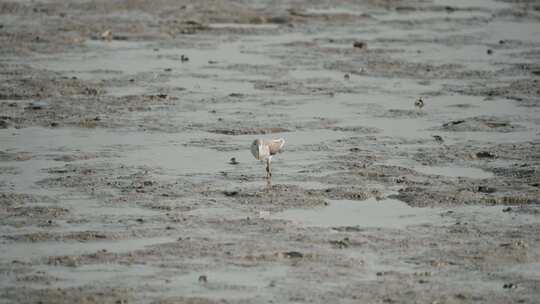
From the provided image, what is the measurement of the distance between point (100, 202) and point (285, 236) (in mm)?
2277

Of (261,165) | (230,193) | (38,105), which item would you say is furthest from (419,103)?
(230,193)

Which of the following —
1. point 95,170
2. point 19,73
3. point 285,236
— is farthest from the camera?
point 19,73

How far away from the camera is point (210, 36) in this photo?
24656mm

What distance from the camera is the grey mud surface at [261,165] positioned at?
34.4 ft

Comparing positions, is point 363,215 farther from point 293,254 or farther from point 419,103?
point 419,103

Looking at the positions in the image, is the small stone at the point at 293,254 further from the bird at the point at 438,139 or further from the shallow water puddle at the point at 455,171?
the bird at the point at 438,139

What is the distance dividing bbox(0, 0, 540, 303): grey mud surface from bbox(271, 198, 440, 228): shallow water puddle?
4 centimetres

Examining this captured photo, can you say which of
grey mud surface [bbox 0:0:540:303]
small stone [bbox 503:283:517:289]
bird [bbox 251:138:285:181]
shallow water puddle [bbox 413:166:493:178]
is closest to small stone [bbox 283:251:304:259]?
grey mud surface [bbox 0:0:540:303]

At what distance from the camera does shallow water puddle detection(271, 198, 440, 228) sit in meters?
12.2

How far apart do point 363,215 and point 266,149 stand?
1779 mm

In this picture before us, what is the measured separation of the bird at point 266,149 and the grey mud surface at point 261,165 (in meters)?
0.25

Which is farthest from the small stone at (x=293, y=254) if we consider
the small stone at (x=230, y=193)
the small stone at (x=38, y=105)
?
the small stone at (x=38, y=105)

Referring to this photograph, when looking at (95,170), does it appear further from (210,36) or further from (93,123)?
(210,36)

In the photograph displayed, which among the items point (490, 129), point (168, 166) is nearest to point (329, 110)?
point (490, 129)
